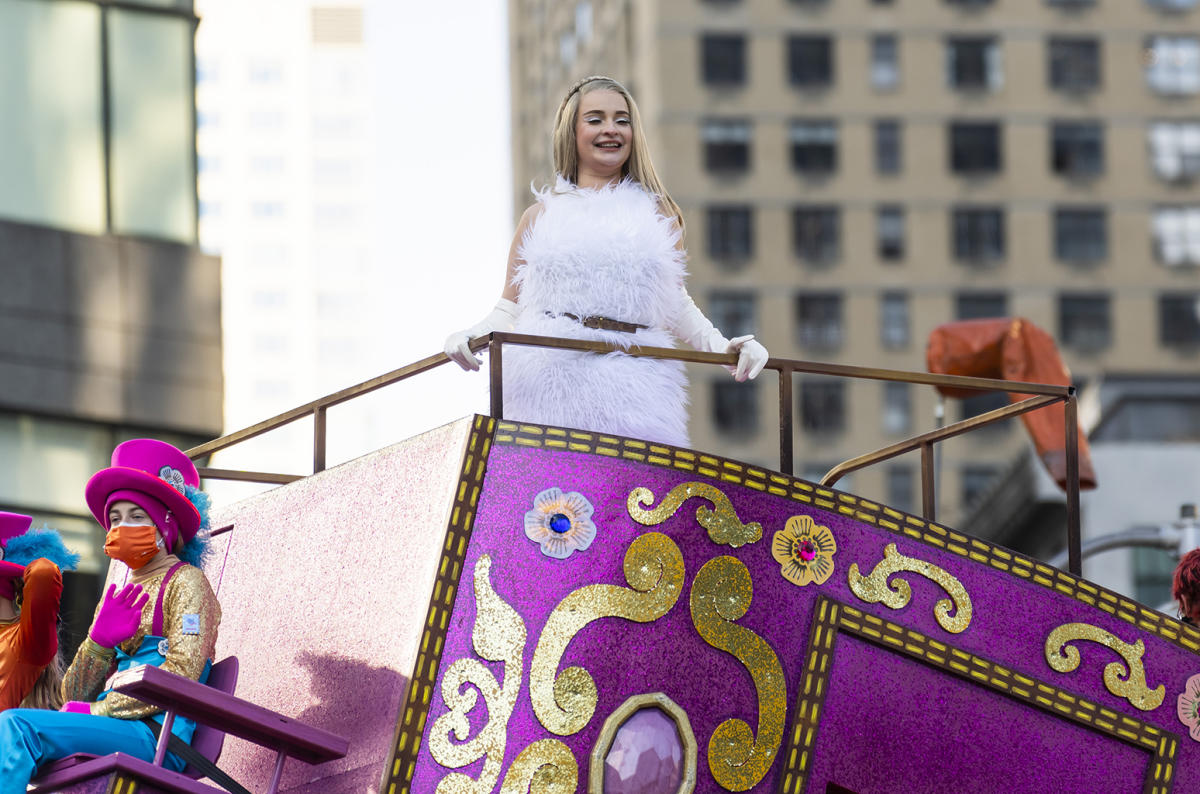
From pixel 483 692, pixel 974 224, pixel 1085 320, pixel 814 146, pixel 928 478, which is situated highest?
pixel 814 146

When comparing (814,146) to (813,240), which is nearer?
A: (813,240)

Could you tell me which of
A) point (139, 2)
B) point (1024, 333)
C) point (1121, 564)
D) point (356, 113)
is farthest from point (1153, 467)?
point (356, 113)

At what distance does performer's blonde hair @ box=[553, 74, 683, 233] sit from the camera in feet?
29.5

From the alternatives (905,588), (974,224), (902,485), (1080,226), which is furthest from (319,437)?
(1080,226)

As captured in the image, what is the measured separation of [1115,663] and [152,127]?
1089 centimetres

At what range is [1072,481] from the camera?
29.9ft

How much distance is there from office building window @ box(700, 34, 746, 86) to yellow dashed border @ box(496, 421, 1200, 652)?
179 feet

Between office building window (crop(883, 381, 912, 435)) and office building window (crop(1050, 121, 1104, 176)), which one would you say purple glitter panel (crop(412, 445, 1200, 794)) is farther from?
office building window (crop(1050, 121, 1104, 176))

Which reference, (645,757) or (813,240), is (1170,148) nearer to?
(813,240)

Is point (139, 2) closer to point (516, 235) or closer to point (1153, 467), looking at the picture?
point (516, 235)

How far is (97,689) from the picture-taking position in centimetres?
798

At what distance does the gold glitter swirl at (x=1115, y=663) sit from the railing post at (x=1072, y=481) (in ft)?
1.05

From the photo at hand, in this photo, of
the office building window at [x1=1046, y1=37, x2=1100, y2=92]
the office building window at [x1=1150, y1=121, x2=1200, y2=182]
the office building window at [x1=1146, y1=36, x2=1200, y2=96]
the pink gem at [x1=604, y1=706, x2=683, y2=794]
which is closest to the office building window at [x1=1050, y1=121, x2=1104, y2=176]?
the office building window at [x1=1046, y1=37, x2=1100, y2=92]

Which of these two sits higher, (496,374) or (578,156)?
(578,156)
